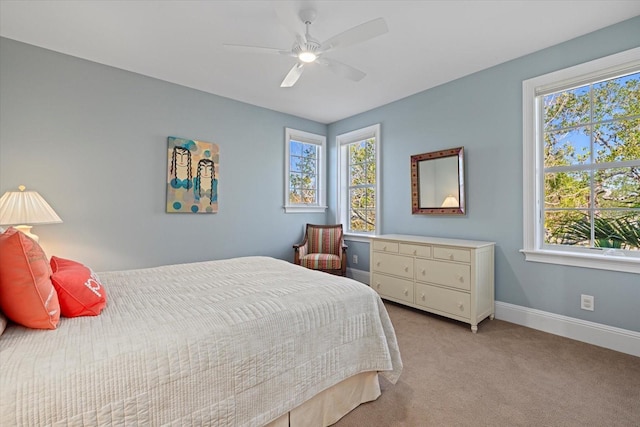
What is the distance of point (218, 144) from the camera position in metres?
3.70

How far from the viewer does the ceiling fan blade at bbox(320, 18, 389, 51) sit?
6.08 feet

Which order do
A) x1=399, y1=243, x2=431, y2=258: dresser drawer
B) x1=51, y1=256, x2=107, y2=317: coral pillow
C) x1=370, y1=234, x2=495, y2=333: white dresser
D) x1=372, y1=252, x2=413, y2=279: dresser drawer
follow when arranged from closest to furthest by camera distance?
x1=51, y1=256, x2=107, y2=317: coral pillow < x1=370, y1=234, x2=495, y2=333: white dresser < x1=399, y1=243, x2=431, y2=258: dresser drawer < x1=372, y1=252, x2=413, y2=279: dresser drawer

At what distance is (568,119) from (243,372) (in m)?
3.34

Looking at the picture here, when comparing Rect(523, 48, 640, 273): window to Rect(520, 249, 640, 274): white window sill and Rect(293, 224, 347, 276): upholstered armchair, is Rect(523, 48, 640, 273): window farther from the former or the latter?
Rect(293, 224, 347, 276): upholstered armchair

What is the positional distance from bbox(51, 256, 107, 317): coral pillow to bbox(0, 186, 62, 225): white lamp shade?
1423mm

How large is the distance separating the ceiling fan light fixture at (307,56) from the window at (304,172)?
217cm

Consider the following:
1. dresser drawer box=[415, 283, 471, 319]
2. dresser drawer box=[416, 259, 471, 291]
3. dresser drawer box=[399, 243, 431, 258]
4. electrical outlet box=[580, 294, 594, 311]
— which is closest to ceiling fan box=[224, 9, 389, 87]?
dresser drawer box=[399, 243, 431, 258]

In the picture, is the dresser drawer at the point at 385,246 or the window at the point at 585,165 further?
the dresser drawer at the point at 385,246

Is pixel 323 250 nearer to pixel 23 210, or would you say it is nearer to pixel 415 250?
pixel 415 250

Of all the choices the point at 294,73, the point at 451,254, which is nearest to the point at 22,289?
the point at 294,73

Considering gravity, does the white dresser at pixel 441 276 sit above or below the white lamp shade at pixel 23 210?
below

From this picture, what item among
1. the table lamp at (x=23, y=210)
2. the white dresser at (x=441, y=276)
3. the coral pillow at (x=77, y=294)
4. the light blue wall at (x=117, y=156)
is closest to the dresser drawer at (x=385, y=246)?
the white dresser at (x=441, y=276)

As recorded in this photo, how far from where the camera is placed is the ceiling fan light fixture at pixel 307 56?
2.16 meters

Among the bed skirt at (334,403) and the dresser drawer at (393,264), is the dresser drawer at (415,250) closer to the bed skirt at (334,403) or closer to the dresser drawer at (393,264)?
the dresser drawer at (393,264)
